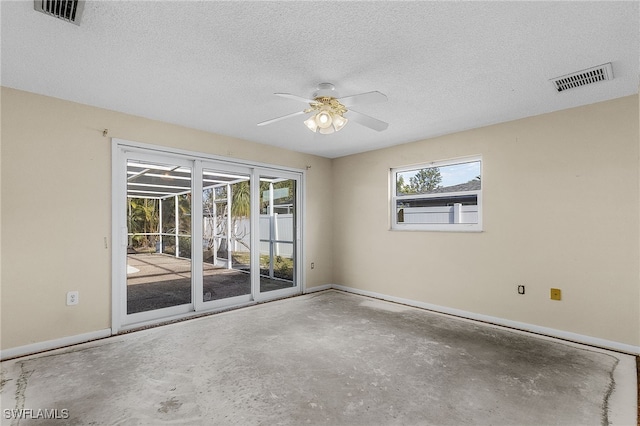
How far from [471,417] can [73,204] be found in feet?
12.7

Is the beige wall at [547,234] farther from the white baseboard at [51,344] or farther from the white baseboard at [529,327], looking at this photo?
the white baseboard at [51,344]

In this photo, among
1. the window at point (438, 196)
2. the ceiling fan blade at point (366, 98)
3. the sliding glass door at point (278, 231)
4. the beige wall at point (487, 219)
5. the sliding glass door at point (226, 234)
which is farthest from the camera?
the sliding glass door at point (278, 231)

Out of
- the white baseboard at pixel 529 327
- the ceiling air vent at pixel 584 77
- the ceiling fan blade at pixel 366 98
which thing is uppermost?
the ceiling air vent at pixel 584 77

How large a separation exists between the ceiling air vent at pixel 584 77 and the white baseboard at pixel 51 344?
193 inches

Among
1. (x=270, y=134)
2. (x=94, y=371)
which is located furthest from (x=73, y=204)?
(x=270, y=134)

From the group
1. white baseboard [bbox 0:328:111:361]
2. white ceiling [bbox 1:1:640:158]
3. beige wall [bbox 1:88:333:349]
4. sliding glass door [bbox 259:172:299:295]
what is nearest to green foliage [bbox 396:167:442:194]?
white ceiling [bbox 1:1:640:158]

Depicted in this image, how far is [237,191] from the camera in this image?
458 cm

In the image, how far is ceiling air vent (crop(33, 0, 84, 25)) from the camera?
170 centimetres

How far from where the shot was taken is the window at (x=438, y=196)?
404cm

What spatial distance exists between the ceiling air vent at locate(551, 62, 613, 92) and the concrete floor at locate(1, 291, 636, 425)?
2.40 meters

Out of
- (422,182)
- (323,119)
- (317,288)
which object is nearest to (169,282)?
(317,288)

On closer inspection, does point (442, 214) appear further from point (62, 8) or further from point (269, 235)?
point (62, 8)

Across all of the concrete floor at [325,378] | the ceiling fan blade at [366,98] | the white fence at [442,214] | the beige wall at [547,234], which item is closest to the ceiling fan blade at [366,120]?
the ceiling fan blade at [366,98]

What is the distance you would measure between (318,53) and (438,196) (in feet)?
9.41
